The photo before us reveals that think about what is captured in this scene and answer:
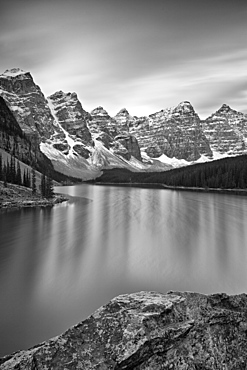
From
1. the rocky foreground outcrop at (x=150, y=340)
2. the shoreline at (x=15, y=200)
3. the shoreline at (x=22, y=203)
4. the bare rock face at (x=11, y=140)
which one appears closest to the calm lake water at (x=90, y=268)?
the rocky foreground outcrop at (x=150, y=340)

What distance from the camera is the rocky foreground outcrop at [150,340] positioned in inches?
196

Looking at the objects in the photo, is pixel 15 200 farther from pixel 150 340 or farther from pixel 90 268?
pixel 150 340

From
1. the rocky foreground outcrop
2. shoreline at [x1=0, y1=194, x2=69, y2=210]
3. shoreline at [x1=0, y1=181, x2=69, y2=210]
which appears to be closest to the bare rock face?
shoreline at [x1=0, y1=181, x2=69, y2=210]

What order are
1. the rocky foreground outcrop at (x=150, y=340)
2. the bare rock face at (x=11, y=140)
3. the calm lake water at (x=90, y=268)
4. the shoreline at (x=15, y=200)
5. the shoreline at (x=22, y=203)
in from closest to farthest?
the rocky foreground outcrop at (x=150, y=340), the calm lake water at (x=90, y=268), the shoreline at (x=22, y=203), the shoreline at (x=15, y=200), the bare rock face at (x=11, y=140)

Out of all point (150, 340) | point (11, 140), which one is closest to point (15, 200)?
point (150, 340)

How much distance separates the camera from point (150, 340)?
5.19 metres

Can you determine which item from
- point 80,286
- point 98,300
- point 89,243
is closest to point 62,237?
point 89,243

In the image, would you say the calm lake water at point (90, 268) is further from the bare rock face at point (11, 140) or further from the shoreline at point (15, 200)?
the bare rock face at point (11, 140)

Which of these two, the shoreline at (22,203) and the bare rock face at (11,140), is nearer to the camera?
the shoreline at (22,203)

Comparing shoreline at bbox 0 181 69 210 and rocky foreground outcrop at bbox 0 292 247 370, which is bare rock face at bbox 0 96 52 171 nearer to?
shoreline at bbox 0 181 69 210

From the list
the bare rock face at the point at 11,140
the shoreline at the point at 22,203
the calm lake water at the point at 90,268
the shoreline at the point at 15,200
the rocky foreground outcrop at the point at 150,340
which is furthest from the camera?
the bare rock face at the point at 11,140

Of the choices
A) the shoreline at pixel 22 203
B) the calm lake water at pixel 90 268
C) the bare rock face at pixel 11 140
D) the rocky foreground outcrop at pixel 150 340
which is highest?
the bare rock face at pixel 11 140

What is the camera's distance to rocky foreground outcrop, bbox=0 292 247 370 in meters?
4.97

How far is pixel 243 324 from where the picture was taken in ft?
20.0
